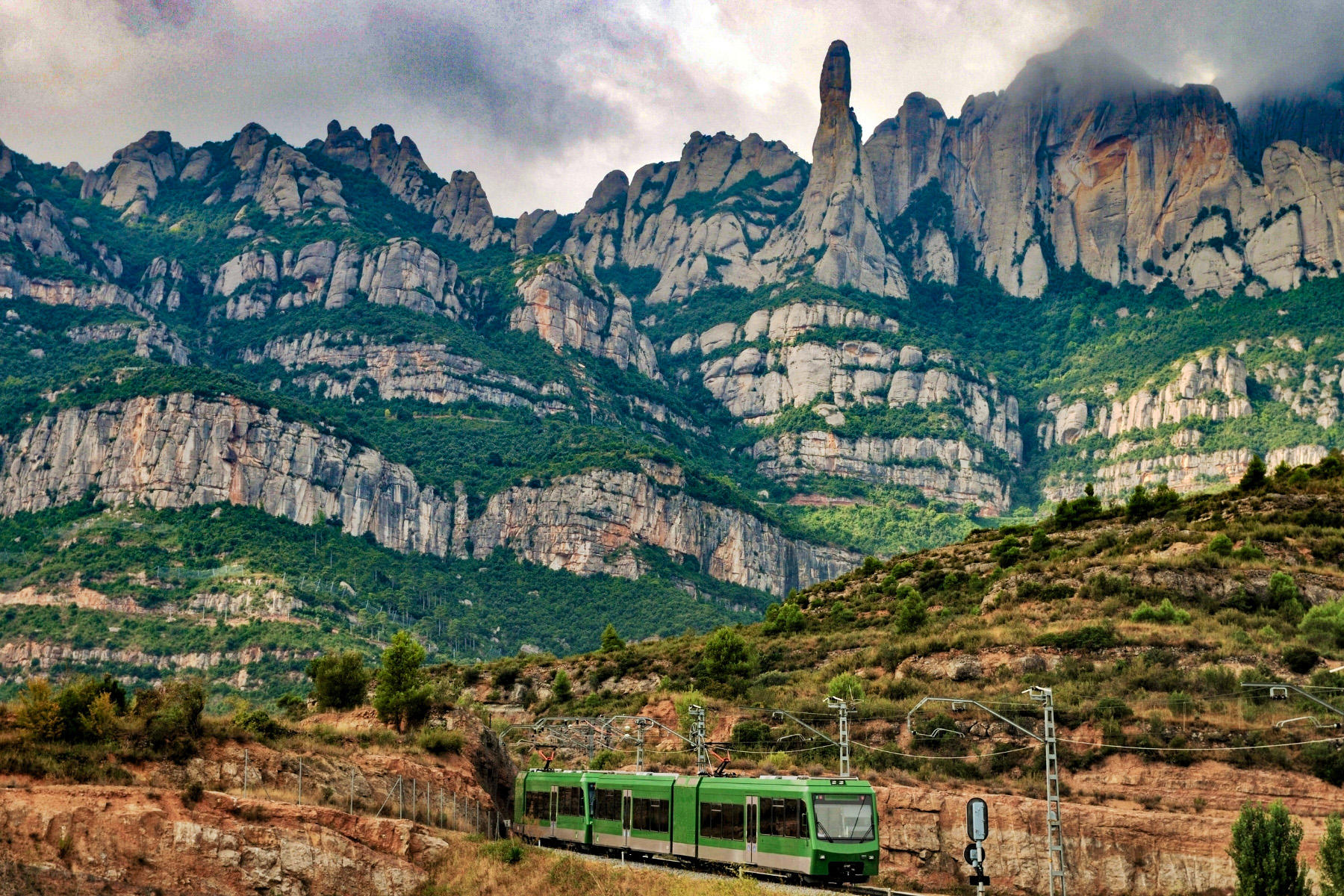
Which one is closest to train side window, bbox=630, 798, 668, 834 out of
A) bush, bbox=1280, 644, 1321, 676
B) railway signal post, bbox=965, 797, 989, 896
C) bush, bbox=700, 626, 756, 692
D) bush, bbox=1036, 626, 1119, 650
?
railway signal post, bbox=965, 797, 989, 896

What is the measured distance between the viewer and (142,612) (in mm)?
153500

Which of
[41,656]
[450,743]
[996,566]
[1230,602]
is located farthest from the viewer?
[41,656]

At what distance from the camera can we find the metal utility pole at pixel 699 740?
54062 mm

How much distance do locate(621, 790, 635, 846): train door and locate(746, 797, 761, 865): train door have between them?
19.1 feet

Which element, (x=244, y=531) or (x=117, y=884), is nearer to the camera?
(x=117, y=884)

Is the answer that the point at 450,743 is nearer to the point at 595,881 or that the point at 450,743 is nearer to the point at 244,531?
the point at 595,881

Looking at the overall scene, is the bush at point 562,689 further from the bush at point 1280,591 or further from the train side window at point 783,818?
the train side window at point 783,818

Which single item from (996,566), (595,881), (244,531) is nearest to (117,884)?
(595,881)

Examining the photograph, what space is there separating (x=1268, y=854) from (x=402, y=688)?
33.2 m

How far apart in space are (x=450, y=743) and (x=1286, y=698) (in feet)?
105

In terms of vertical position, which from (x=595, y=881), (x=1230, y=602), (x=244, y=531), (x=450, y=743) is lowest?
(x=595, y=881)

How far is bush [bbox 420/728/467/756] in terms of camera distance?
1689 inches

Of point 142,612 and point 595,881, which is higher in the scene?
point 142,612

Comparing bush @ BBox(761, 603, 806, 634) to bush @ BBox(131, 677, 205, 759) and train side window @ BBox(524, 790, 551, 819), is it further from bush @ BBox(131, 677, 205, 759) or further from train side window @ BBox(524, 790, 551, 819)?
bush @ BBox(131, 677, 205, 759)
